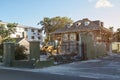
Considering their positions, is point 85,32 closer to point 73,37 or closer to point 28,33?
point 73,37

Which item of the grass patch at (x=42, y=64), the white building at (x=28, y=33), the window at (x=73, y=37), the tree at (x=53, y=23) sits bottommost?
the grass patch at (x=42, y=64)

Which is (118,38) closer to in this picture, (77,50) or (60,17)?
(60,17)

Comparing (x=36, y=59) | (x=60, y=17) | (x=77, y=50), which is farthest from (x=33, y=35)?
(x=36, y=59)

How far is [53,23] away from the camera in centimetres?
7944

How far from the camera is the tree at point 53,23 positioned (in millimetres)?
76812

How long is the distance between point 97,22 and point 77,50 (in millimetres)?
23784

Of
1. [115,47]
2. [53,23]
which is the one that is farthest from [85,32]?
[53,23]

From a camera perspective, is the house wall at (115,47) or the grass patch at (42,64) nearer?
the grass patch at (42,64)

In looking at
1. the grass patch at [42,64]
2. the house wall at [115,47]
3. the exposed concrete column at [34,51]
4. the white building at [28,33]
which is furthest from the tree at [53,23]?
the grass patch at [42,64]

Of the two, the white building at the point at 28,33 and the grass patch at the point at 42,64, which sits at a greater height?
the white building at the point at 28,33

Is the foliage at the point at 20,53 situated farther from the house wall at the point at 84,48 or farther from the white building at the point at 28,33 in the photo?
the white building at the point at 28,33

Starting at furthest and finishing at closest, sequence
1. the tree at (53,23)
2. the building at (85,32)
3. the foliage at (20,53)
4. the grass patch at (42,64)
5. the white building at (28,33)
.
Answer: the white building at (28,33)
the tree at (53,23)
the building at (85,32)
the foliage at (20,53)
the grass patch at (42,64)

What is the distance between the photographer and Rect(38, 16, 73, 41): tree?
76812 mm

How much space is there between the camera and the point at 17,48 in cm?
2509
